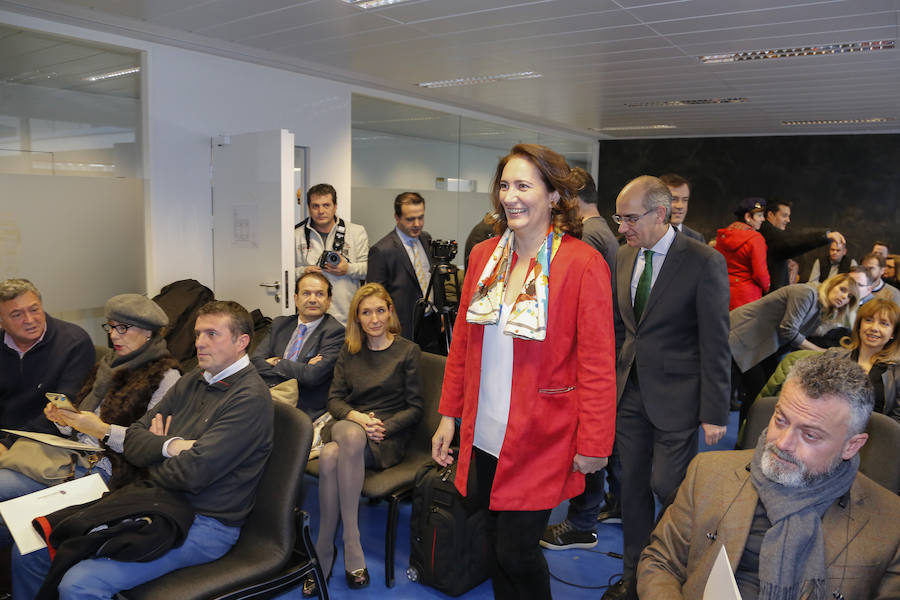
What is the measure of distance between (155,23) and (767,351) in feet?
14.3

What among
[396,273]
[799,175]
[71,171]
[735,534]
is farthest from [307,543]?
[799,175]

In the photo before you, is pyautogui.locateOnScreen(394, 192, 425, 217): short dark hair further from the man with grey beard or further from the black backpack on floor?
the man with grey beard

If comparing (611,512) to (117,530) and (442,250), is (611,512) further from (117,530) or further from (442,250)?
(117,530)

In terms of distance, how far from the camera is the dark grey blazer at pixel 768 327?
3939 mm

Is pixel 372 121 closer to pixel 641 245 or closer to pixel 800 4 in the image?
pixel 800 4

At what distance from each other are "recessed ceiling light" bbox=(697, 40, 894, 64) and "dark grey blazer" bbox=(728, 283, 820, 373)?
188 centimetres

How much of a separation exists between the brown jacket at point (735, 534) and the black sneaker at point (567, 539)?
149 centimetres

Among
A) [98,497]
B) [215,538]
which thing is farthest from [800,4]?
[98,497]

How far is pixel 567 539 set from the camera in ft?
10.2

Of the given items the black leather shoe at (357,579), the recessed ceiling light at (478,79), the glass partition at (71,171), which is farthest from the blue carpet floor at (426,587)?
the recessed ceiling light at (478,79)

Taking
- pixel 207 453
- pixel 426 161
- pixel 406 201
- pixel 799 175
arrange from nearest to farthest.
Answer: pixel 207 453 → pixel 406 201 → pixel 426 161 → pixel 799 175

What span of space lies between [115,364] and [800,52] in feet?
16.1

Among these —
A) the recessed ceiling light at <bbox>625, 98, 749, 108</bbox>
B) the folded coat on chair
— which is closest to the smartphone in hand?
the folded coat on chair

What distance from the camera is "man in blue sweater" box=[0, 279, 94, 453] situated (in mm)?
2891
